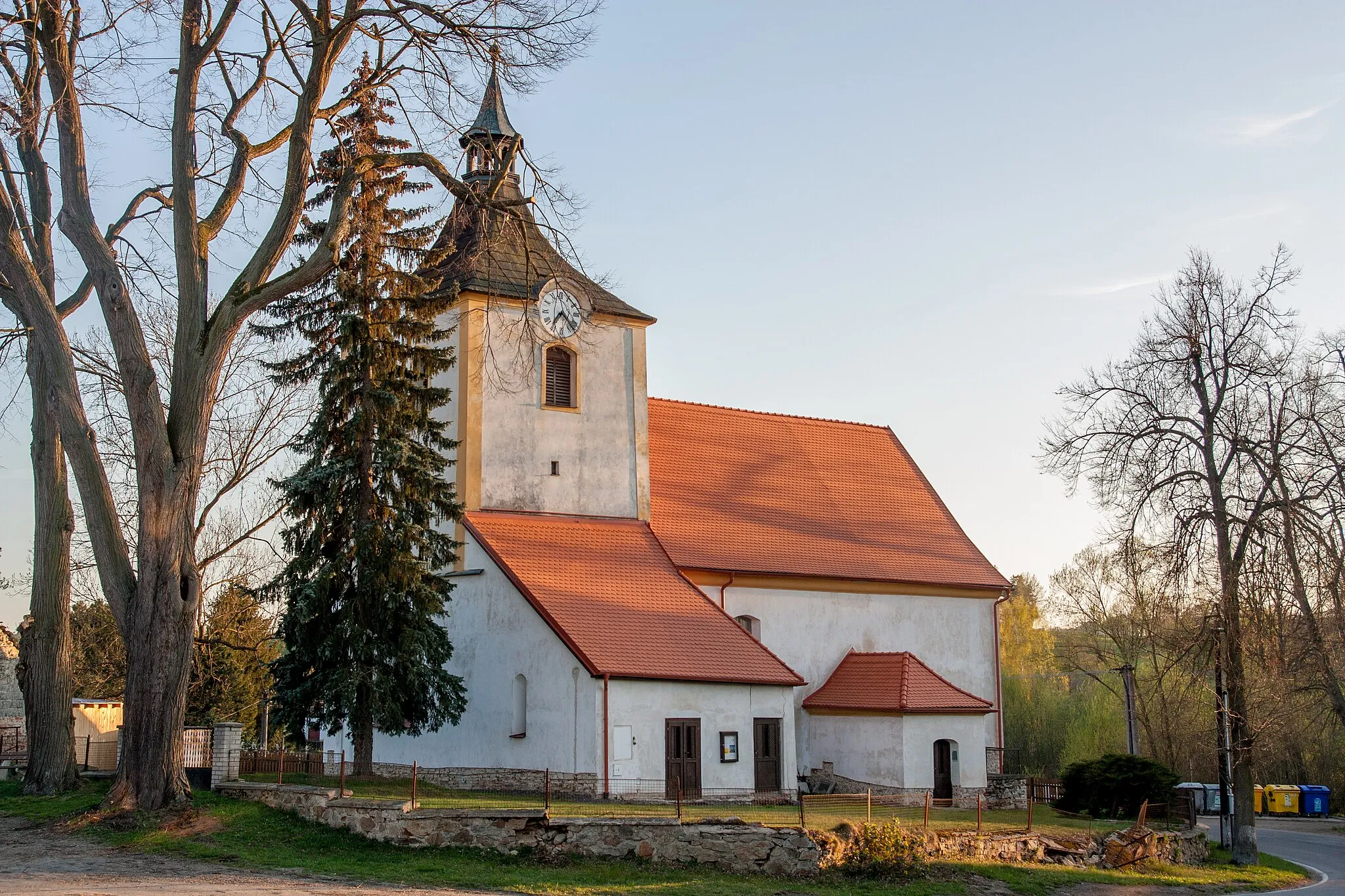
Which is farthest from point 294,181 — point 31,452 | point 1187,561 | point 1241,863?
point 1241,863

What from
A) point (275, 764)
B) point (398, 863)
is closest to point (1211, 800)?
point (275, 764)

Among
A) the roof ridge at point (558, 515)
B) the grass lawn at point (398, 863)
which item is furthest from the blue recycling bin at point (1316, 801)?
the roof ridge at point (558, 515)

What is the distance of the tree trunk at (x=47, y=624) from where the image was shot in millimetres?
20016

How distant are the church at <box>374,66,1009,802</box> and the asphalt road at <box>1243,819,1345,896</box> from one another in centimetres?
684

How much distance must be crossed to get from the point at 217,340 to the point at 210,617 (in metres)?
22.3

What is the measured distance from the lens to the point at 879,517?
32156mm

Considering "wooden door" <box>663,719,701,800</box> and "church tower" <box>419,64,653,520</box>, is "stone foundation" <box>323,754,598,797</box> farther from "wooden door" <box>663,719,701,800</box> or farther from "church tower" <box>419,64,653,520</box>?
"church tower" <box>419,64,653,520</box>

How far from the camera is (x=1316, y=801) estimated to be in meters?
40.6

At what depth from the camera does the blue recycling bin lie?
40625 millimetres

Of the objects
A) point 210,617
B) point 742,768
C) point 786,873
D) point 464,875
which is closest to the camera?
point 464,875

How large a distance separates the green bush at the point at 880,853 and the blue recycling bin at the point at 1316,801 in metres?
28.3

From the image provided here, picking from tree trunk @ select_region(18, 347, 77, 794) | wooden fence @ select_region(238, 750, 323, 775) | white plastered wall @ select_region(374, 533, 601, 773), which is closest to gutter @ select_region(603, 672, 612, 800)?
white plastered wall @ select_region(374, 533, 601, 773)

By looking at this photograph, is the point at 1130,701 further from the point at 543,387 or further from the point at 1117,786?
the point at 543,387

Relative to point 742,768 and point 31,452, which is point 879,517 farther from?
point 31,452
